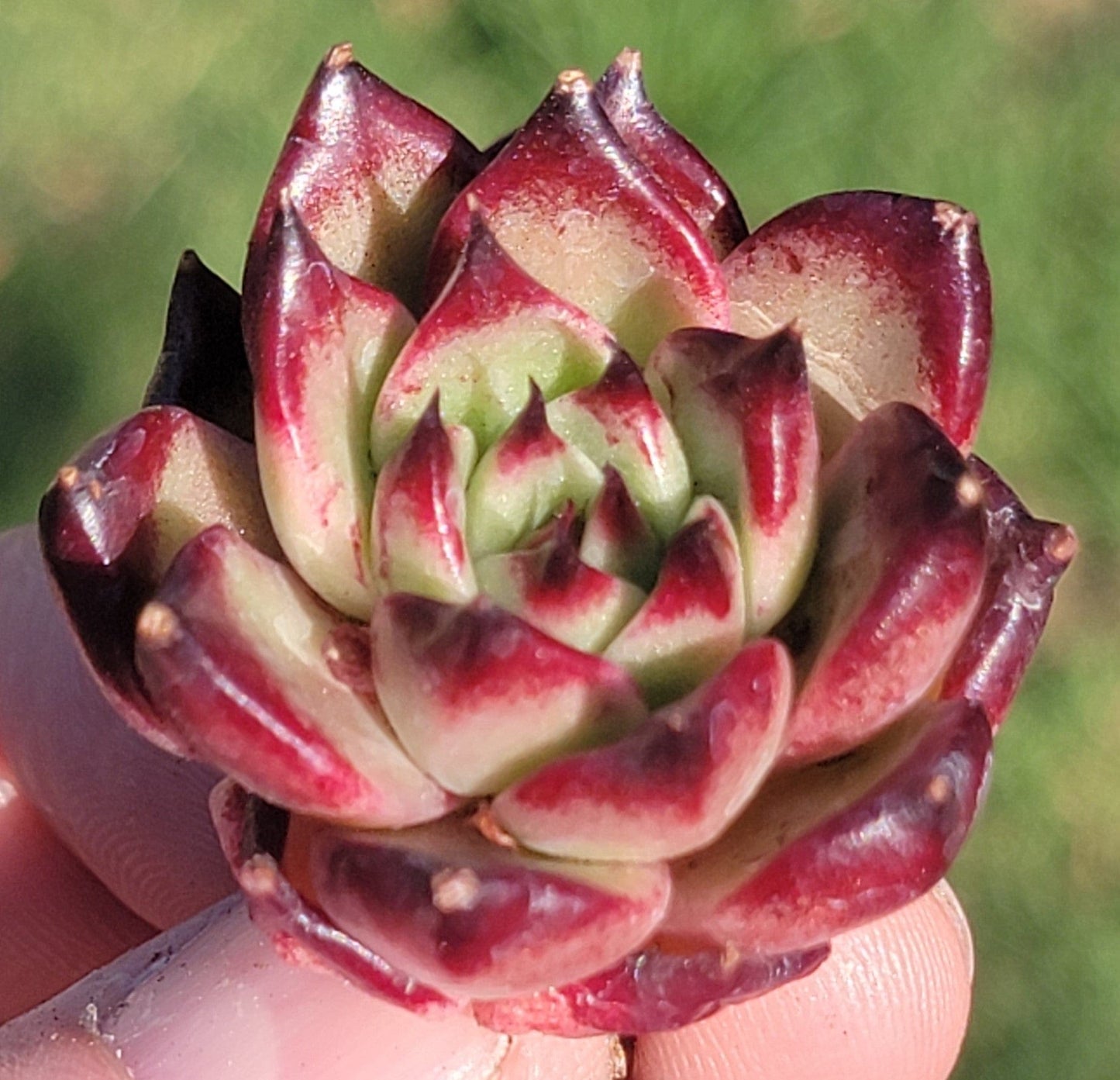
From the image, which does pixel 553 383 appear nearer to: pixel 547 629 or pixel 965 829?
pixel 547 629

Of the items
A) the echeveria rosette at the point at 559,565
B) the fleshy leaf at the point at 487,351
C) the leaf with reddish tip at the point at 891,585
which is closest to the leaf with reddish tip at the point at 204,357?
the echeveria rosette at the point at 559,565

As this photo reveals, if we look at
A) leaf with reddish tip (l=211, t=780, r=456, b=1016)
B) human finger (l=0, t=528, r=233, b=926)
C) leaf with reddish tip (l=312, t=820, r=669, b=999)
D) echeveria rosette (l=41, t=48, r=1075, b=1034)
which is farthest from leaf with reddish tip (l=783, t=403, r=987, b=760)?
human finger (l=0, t=528, r=233, b=926)

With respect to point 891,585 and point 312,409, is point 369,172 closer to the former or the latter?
point 312,409

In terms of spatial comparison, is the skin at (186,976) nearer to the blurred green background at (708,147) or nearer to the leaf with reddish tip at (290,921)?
the leaf with reddish tip at (290,921)

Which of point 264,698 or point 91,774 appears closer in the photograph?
point 264,698

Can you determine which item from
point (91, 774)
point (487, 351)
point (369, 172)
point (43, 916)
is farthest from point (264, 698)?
point (43, 916)

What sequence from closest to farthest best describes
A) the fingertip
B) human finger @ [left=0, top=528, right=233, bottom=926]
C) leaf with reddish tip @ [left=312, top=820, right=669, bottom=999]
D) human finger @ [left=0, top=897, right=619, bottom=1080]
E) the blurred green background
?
leaf with reddish tip @ [left=312, top=820, right=669, bottom=999]
human finger @ [left=0, top=897, right=619, bottom=1080]
the fingertip
human finger @ [left=0, top=528, right=233, bottom=926]
the blurred green background

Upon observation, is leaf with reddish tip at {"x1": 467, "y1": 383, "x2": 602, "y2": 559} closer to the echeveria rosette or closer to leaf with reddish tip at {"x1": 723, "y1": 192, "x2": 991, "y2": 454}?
the echeveria rosette
